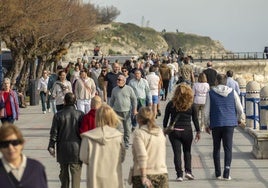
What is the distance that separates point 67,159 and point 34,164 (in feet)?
16.7

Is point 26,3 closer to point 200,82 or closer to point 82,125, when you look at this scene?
point 200,82

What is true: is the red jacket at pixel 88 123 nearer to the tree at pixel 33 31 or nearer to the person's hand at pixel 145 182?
the person's hand at pixel 145 182

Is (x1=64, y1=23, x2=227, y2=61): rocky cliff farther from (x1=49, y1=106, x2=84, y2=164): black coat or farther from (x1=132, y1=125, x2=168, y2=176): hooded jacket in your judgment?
(x1=132, y1=125, x2=168, y2=176): hooded jacket

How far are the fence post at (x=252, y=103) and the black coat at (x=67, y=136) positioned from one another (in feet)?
35.7

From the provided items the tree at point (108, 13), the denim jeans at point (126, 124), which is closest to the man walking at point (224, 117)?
the denim jeans at point (126, 124)

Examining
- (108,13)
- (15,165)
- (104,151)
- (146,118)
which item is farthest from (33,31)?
(108,13)

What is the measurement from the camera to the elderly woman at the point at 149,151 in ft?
34.5

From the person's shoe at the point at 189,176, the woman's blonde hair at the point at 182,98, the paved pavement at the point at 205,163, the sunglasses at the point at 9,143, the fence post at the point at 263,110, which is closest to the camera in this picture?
the sunglasses at the point at 9,143

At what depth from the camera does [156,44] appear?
174m

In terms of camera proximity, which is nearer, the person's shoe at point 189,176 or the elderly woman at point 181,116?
the elderly woman at point 181,116

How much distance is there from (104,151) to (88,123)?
84.9 inches

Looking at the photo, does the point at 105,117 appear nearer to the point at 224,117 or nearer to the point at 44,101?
the point at 224,117

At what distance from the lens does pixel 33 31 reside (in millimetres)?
45094

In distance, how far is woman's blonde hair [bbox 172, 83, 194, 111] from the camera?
14.2 metres
